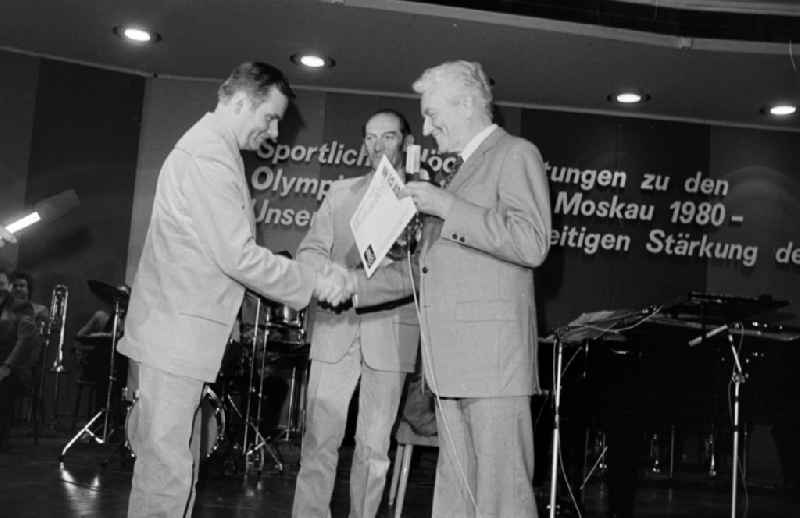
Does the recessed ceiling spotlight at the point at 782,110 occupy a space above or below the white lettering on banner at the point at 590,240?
above

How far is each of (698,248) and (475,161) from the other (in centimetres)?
612

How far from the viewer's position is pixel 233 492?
471 centimetres

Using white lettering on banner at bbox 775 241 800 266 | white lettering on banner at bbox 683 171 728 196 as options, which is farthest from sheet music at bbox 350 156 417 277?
white lettering on banner at bbox 775 241 800 266

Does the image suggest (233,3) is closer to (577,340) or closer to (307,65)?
(307,65)

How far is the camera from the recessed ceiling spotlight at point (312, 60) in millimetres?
6949

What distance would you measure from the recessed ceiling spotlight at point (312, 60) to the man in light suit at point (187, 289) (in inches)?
179

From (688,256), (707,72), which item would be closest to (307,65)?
(707,72)

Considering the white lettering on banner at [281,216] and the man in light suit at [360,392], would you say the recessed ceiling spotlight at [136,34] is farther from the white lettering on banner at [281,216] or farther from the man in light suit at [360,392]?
the man in light suit at [360,392]

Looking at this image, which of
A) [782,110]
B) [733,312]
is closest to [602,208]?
[782,110]

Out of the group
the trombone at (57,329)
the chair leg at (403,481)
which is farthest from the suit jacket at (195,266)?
the trombone at (57,329)

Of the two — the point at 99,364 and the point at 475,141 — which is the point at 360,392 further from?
the point at 99,364

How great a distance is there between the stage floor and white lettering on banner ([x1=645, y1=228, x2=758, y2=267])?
204 cm

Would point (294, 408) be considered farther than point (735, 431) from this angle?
Yes

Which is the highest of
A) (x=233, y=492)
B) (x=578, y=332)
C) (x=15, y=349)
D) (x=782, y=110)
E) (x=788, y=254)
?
(x=782, y=110)
